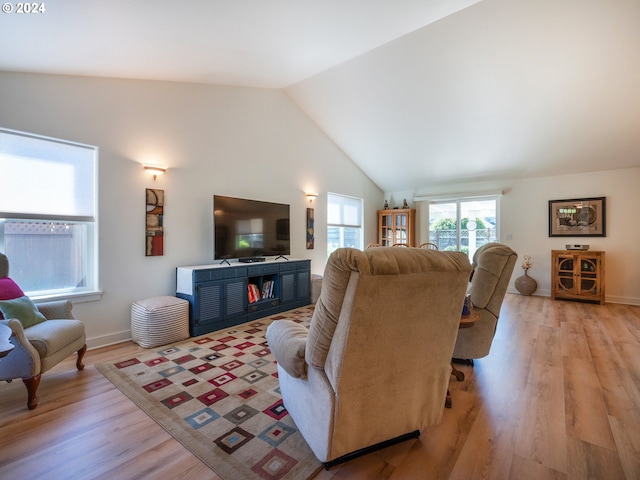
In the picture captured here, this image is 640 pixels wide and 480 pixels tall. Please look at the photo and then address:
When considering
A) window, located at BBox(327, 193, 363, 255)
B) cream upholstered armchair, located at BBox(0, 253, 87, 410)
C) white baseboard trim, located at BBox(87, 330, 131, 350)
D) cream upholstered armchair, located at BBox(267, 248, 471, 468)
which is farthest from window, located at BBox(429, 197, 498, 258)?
cream upholstered armchair, located at BBox(0, 253, 87, 410)

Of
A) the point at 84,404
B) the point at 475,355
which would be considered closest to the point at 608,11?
the point at 475,355

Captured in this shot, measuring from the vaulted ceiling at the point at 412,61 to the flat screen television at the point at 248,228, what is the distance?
62.6 inches

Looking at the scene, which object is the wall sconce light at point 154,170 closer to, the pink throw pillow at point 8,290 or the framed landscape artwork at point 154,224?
the framed landscape artwork at point 154,224

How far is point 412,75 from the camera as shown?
3.93m

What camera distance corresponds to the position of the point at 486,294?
2410 mm

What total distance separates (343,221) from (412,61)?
328cm

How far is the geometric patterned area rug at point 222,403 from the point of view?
1.46m

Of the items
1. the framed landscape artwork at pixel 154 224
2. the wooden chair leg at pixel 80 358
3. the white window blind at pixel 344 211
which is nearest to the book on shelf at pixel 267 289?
the framed landscape artwork at pixel 154 224

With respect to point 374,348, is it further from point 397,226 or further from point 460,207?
point 460,207

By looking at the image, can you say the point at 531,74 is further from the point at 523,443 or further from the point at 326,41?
the point at 523,443

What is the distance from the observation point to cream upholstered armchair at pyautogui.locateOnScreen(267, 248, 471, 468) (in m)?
1.18

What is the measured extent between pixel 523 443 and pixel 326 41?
359cm

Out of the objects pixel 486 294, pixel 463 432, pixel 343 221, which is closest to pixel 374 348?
pixel 463 432

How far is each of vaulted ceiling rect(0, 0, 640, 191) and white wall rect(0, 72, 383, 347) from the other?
0.21 metres
